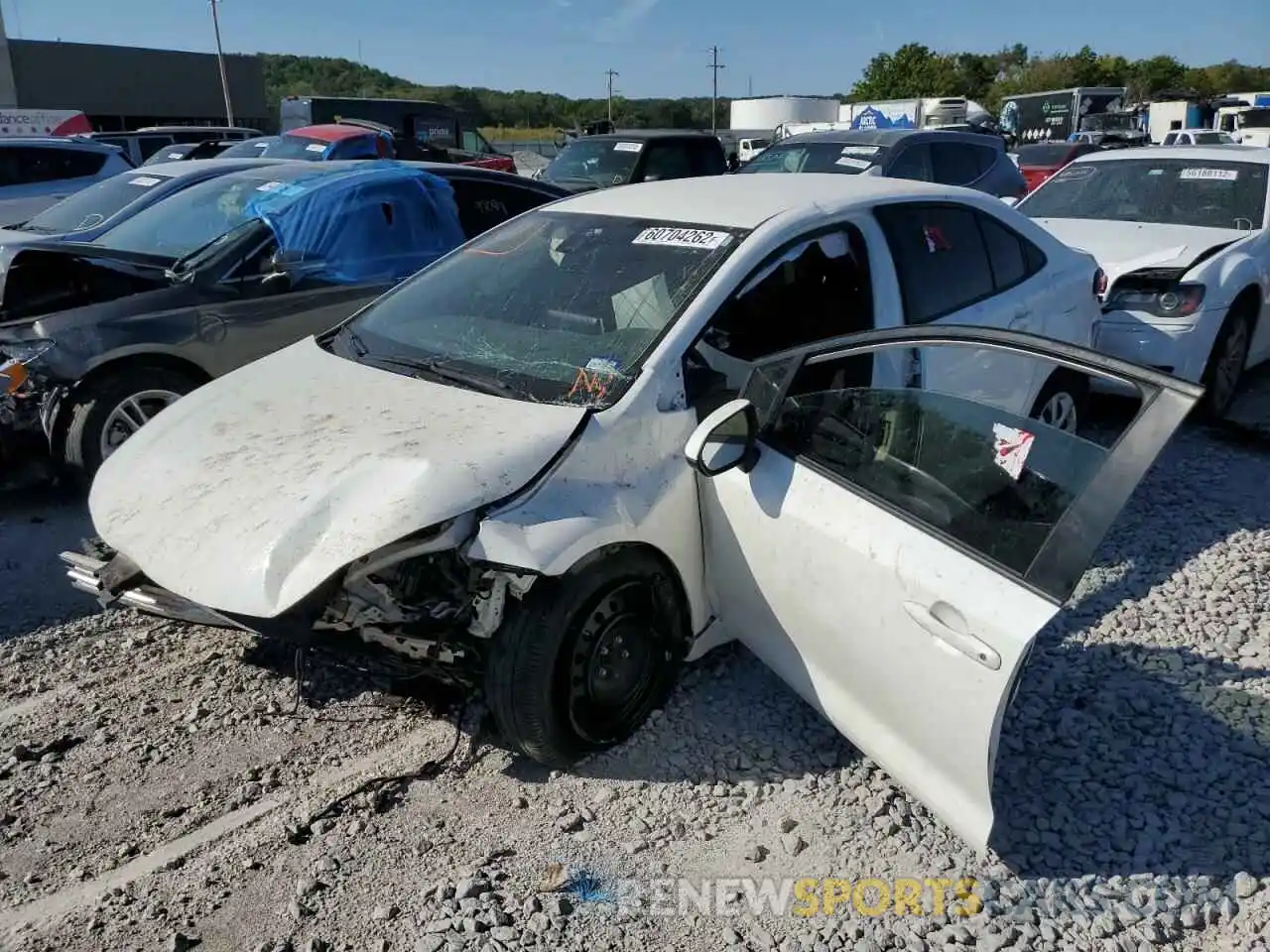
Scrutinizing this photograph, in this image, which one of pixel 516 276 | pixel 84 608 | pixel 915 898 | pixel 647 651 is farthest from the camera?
pixel 84 608

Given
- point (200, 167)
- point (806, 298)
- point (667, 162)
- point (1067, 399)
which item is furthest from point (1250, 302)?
point (200, 167)

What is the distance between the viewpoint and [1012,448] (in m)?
2.67

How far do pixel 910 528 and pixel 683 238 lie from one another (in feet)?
4.69

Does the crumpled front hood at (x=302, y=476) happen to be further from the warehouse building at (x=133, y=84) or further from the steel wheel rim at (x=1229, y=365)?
the warehouse building at (x=133, y=84)

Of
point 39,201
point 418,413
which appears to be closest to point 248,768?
point 418,413

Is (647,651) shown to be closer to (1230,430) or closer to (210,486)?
(210,486)

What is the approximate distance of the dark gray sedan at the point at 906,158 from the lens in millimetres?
10414

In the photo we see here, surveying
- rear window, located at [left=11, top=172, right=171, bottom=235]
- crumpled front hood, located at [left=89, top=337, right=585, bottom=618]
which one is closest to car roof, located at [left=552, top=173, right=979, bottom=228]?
crumpled front hood, located at [left=89, top=337, right=585, bottom=618]

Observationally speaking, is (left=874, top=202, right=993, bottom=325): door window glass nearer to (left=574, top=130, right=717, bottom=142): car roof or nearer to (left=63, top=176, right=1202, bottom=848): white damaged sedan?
(left=63, top=176, right=1202, bottom=848): white damaged sedan

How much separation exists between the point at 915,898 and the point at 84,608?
3.34m

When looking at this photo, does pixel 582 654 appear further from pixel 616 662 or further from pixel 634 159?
pixel 634 159

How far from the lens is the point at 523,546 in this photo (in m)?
2.69

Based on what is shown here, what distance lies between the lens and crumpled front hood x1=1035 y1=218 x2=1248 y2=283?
6070 millimetres

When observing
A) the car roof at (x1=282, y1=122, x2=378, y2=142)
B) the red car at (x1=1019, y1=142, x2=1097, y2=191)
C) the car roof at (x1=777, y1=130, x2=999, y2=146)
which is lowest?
the red car at (x1=1019, y1=142, x2=1097, y2=191)
